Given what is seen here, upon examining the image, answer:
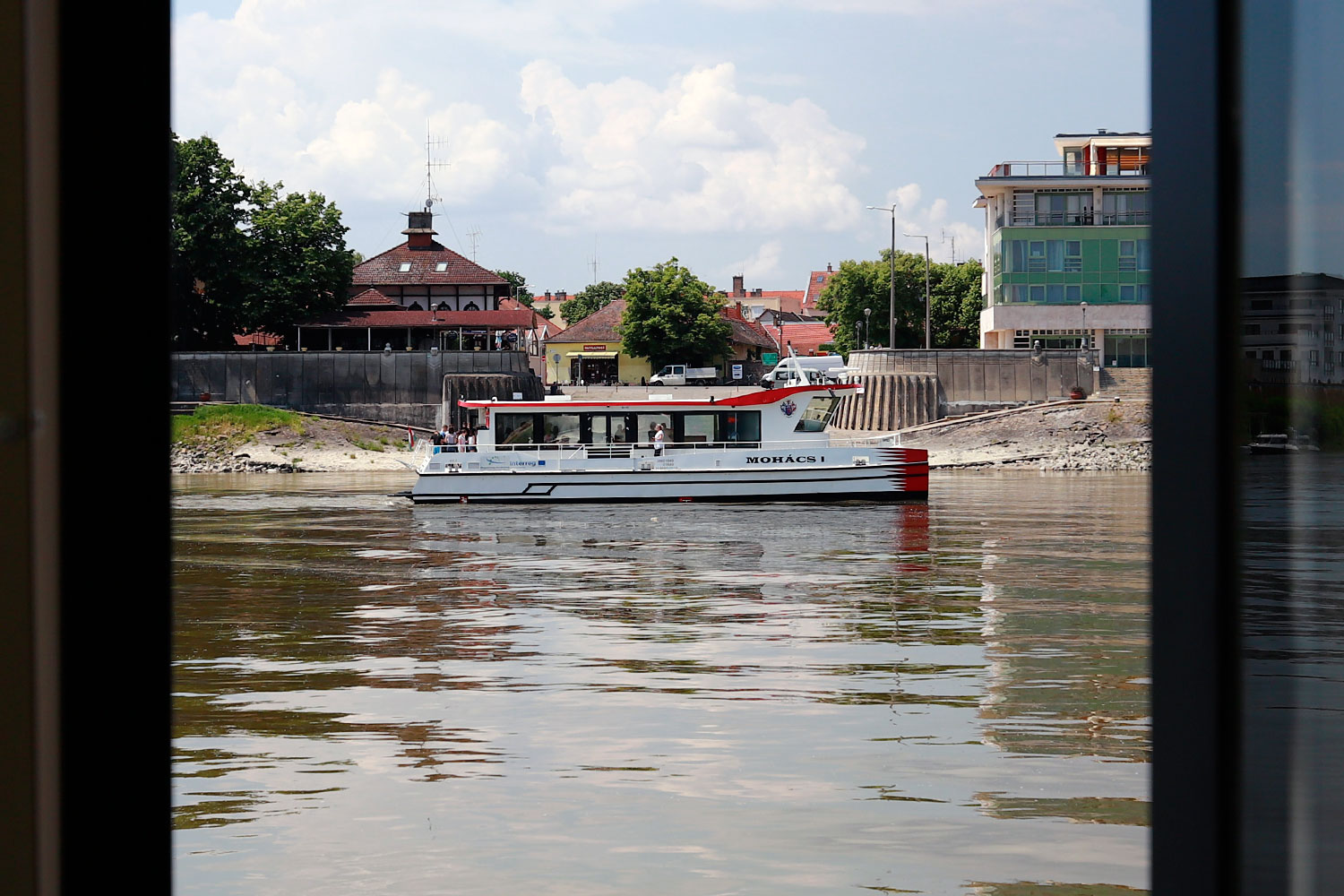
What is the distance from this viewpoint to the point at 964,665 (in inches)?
353

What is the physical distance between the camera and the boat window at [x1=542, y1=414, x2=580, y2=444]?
80.4ft

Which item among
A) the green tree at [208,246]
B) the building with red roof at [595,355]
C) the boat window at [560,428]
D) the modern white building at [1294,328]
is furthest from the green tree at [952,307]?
the modern white building at [1294,328]

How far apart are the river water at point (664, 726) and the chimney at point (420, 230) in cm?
4024

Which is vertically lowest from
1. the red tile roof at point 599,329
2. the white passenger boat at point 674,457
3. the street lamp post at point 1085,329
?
the white passenger boat at point 674,457

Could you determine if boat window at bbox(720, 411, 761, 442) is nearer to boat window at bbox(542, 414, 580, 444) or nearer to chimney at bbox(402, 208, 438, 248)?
boat window at bbox(542, 414, 580, 444)

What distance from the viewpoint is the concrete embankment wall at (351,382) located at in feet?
143

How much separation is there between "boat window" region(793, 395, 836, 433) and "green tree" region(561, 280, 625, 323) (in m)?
77.9

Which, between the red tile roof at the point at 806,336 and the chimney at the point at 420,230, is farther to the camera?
the red tile roof at the point at 806,336

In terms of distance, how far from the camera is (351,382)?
4416cm

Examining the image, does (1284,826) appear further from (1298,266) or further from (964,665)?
(964,665)

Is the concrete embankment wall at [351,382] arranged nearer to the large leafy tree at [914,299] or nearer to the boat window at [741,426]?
the boat window at [741,426]

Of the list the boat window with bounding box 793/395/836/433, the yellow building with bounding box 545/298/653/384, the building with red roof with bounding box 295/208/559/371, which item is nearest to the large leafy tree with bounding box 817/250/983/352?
the yellow building with bounding box 545/298/653/384

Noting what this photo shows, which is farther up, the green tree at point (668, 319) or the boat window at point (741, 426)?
the green tree at point (668, 319)

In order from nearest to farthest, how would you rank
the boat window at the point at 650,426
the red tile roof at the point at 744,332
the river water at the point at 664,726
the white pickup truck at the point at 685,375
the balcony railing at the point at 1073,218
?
the river water at the point at 664,726 < the boat window at the point at 650,426 < the balcony railing at the point at 1073,218 < the white pickup truck at the point at 685,375 < the red tile roof at the point at 744,332
